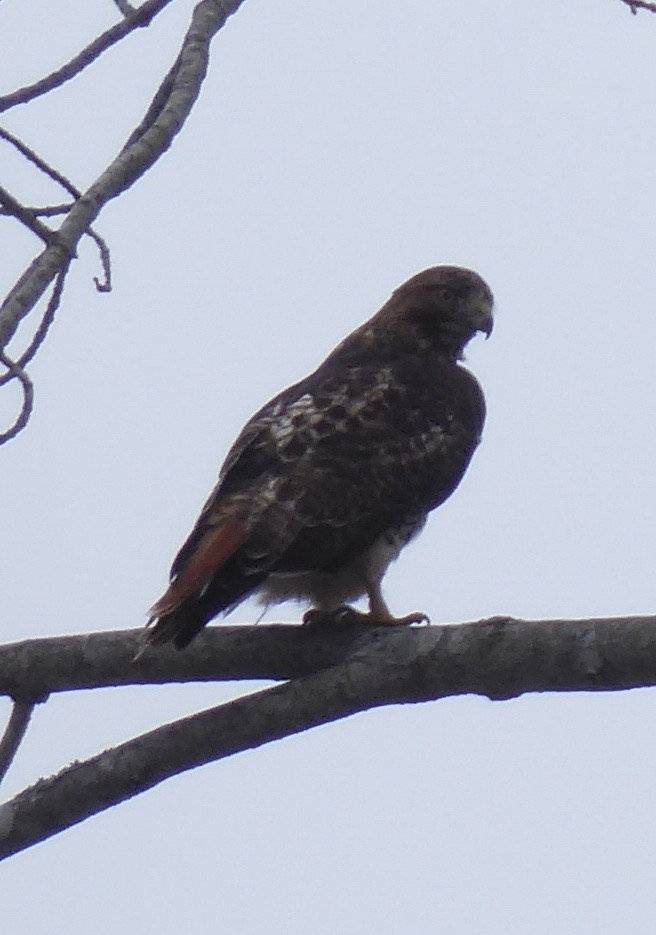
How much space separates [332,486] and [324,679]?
1061mm

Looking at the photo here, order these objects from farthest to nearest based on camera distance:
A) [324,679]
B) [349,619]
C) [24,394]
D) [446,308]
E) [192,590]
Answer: [446,308]
[349,619]
[192,590]
[324,679]
[24,394]

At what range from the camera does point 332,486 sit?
4.82 m

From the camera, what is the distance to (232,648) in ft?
13.6

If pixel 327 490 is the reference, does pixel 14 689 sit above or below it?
below

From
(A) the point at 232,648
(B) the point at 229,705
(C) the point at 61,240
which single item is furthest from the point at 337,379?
(C) the point at 61,240

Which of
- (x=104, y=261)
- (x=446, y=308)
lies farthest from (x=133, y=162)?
(x=446, y=308)

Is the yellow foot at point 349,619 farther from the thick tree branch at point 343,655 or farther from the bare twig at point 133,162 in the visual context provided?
the bare twig at point 133,162

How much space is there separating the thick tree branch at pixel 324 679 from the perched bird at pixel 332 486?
293mm

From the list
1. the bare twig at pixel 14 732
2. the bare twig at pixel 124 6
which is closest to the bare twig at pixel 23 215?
the bare twig at pixel 124 6

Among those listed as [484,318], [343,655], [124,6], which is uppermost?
[484,318]

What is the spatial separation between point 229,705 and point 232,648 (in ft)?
1.22

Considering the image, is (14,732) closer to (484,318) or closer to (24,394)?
(24,394)

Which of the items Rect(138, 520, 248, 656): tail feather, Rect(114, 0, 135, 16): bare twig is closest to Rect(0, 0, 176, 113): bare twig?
Rect(114, 0, 135, 16): bare twig

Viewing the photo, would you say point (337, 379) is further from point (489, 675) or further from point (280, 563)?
point (489, 675)
